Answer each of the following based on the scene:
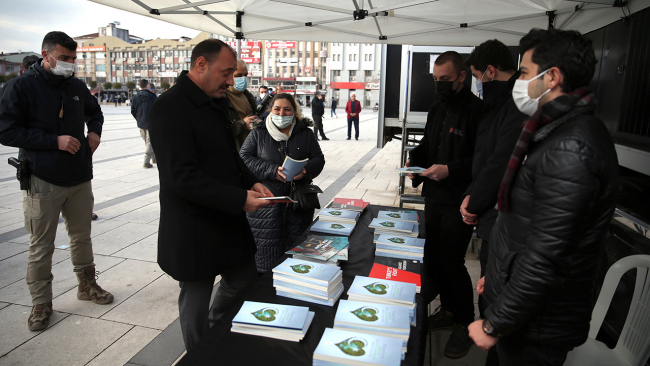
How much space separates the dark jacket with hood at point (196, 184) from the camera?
64.9 inches

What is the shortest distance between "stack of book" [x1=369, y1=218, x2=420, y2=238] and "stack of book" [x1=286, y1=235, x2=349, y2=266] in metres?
0.30

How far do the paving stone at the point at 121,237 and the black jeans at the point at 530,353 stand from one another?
381 centimetres

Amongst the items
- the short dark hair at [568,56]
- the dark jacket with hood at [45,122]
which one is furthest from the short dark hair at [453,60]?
the dark jacket with hood at [45,122]

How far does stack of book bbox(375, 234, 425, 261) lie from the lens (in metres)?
2.01

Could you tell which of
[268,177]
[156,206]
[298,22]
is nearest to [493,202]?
[268,177]

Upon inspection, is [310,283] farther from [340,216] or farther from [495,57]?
[495,57]

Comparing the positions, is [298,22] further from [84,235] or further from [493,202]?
[493,202]

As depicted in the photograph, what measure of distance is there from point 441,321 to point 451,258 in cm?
49

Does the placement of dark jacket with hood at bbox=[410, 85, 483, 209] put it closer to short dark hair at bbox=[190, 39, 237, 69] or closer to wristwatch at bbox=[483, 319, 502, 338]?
wristwatch at bbox=[483, 319, 502, 338]

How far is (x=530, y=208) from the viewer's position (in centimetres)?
120

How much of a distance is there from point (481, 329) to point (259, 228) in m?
2.04

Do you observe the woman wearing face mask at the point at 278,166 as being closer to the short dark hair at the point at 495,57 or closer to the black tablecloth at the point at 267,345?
the black tablecloth at the point at 267,345

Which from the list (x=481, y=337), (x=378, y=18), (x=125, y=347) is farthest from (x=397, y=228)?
(x=378, y=18)

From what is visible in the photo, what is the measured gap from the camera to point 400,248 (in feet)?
6.76
